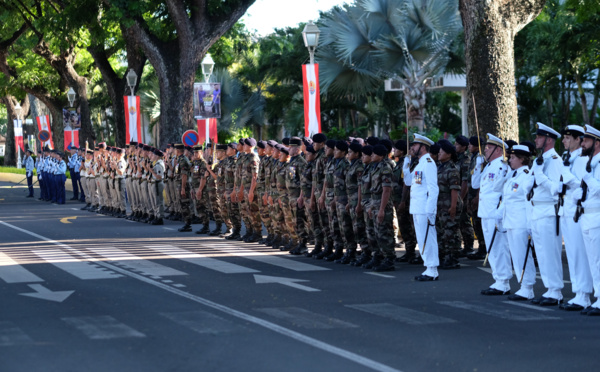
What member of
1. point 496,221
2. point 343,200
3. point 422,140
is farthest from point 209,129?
point 496,221

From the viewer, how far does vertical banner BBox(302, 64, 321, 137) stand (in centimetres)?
2130

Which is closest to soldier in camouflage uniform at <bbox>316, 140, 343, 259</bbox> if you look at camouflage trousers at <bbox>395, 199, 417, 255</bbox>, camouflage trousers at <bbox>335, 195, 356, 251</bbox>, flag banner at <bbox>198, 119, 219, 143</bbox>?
camouflage trousers at <bbox>335, 195, 356, 251</bbox>

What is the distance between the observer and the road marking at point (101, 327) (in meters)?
9.00

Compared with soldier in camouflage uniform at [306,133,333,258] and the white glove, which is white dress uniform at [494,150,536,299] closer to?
the white glove

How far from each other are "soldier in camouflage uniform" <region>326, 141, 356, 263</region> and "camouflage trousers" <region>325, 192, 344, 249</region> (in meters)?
0.16

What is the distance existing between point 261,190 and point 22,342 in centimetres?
990

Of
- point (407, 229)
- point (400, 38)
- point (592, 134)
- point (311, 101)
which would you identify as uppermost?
point (400, 38)

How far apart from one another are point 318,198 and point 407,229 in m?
1.59

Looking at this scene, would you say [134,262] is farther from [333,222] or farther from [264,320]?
[264,320]

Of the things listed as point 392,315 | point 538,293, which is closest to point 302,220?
point 538,293

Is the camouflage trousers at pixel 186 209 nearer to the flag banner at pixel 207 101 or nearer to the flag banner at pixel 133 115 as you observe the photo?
the flag banner at pixel 207 101

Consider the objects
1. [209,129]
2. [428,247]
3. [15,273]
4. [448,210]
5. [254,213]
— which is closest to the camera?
[428,247]

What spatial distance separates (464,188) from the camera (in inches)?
617

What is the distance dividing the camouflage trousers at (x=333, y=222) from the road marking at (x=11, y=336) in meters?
6.97
